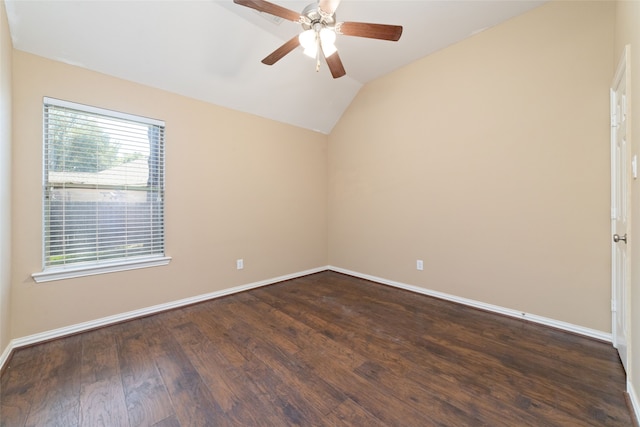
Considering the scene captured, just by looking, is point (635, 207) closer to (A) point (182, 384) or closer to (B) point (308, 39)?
(B) point (308, 39)

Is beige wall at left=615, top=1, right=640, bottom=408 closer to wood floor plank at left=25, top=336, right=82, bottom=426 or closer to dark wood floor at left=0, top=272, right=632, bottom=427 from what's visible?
dark wood floor at left=0, top=272, right=632, bottom=427

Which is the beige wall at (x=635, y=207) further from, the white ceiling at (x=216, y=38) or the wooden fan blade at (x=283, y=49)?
the wooden fan blade at (x=283, y=49)

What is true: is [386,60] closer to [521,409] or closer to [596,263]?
[596,263]

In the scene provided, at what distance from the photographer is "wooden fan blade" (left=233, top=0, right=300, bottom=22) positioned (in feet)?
5.27

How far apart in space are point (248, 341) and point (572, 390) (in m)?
2.25

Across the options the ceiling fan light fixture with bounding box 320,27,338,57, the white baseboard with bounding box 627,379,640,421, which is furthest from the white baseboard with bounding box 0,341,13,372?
the white baseboard with bounding box 627,379,640,421

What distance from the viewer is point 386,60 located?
10.5 feet

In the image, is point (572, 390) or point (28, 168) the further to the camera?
point (28, 168)

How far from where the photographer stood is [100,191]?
2373 millimetres

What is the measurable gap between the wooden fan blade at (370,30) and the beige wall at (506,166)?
152 cm

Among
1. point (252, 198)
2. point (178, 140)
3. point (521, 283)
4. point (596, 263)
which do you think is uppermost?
point (178, 140)

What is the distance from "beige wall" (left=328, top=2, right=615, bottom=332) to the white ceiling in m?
0.37

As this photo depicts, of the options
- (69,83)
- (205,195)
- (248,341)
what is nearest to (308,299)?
(248,341)

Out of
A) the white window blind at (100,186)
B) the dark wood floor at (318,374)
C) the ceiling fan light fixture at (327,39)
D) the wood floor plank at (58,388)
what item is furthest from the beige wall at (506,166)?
the wood floor plank at (58,388)
